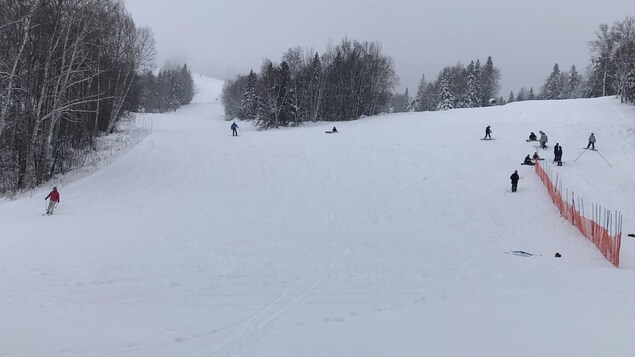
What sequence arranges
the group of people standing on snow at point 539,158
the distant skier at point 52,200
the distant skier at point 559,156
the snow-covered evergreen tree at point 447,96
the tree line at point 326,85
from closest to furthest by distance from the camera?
1. the distant skier at point 52,200
2. the group of people standing on snow at point 539,158
3. the distant skier at point 559,156
4. the tree line at point 326,85
5. the snow-covered evergreen tree at point 447,96

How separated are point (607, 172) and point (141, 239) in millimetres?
24253

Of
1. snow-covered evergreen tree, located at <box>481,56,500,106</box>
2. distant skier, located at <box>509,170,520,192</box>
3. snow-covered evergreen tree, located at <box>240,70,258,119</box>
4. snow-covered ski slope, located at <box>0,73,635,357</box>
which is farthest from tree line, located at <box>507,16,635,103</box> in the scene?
snow-covered evergreen tree, located at <box>240,70,258,119</box>

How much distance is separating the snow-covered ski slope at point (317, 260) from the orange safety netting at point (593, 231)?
341 millimetres

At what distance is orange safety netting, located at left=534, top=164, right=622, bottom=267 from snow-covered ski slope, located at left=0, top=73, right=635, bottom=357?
0.34m

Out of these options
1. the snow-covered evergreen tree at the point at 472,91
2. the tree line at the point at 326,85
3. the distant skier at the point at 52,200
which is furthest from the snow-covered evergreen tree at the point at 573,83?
the distant skier at the point at 52,200

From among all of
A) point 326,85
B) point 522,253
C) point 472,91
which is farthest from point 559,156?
point 472,91

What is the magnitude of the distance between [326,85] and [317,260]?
55.7 meters

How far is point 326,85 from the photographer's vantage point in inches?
2557

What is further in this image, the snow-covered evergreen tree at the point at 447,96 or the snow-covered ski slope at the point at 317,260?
the snow-covered evergreen tree at the point at 447,96

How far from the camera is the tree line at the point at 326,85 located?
58062mm

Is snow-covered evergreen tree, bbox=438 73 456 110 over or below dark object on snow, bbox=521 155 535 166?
over

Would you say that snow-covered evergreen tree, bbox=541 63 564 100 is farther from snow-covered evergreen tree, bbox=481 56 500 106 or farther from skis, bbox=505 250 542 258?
skis, bbox=505 250 542 258

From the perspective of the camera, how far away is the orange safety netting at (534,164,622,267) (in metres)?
12.1

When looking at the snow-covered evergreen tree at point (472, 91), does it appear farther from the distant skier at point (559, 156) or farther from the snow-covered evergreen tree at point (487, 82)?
the distant skier at point (559, 156)
